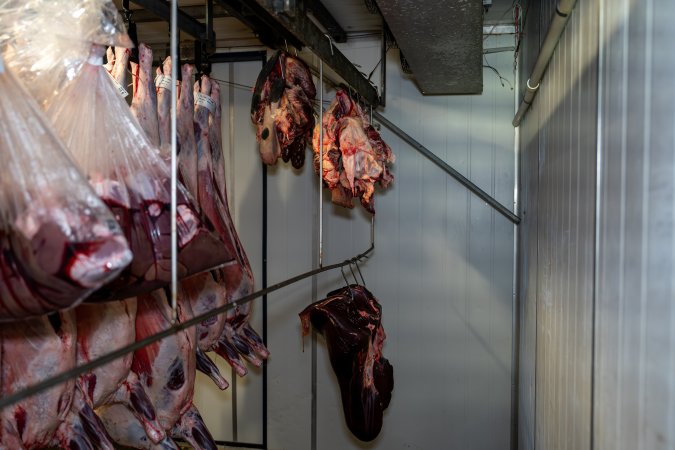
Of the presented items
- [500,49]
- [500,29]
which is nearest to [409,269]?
[500,49]

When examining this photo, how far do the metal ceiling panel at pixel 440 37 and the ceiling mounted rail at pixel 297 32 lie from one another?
0.26 m

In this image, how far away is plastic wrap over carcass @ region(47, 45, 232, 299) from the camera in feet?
3.71

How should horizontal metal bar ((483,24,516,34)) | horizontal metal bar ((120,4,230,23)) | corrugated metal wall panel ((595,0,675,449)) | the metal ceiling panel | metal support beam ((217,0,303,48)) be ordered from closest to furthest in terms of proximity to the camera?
corrugated metal wall panel ((595,0,675,449)) → the metal ceiling panel → metal support beam ((217,0,303,48)) → horizontal metal bar ((120,4,230,23)) → horizontal metal bar ((483,24,516,34))

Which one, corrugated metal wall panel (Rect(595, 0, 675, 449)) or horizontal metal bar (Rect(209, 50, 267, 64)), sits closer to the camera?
corrugated metal wall panel (Rect(595, 0, 675, 449))

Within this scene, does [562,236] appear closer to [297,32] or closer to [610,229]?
[610,229]

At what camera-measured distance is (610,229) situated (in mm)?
1237

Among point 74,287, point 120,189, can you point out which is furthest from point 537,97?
point 74,287

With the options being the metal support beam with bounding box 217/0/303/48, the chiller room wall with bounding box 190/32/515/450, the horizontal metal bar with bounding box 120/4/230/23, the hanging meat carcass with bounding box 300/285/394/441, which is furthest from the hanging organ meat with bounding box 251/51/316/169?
the chiller room wall with bounding box 190/32/515/450

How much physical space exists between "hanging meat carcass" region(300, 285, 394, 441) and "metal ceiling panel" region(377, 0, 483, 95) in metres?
1.24

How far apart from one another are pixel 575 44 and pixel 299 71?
4.65 ft

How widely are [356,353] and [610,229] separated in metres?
1.70

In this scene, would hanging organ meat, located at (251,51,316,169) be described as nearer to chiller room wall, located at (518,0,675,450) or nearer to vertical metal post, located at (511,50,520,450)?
chiller room wall, located at (518,0,675,450)

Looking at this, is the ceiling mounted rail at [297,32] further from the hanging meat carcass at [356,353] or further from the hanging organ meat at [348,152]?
the hanging meat carcass at [356,353]

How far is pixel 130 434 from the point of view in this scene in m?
1.73
